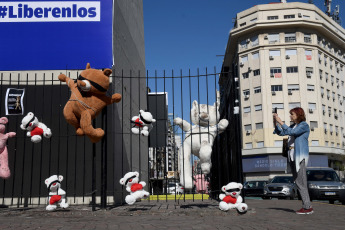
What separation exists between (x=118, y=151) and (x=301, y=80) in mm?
28705

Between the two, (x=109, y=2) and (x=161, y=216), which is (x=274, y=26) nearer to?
(x=109, y=2)

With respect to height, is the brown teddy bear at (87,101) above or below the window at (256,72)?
below

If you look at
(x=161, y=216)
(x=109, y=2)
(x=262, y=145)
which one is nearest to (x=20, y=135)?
(x=109, y=2)

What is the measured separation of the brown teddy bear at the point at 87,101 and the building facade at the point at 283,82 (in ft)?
91.9

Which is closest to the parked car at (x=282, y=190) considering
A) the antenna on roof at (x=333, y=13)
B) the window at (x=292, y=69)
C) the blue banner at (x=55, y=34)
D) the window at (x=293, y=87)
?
the blue banner at (x=55, y=34)

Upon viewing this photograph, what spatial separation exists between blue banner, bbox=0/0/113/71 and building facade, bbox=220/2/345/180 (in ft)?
82.8

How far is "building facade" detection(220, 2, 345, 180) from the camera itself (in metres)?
34.2

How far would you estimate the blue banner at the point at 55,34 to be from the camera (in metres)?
9.22

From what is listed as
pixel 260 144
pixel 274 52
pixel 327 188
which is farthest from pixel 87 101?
pixel 274 52

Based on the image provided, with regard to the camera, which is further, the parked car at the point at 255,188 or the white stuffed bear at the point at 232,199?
the parked car at the point at 255,188

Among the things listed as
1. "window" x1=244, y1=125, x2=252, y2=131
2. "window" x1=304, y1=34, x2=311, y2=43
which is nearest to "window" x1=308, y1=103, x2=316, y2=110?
"window" x1=244, y1=125, x2=252, y2=131

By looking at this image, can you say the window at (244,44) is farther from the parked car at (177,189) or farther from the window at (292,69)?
the parked car at (177,189)

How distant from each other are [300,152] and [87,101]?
375cm

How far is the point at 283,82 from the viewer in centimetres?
3462
